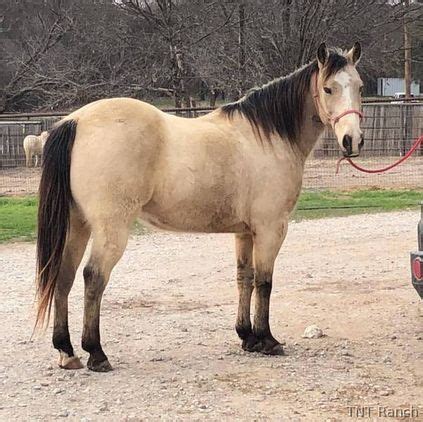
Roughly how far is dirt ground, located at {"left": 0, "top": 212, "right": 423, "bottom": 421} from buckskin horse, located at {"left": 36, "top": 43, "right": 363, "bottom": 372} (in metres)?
0.31

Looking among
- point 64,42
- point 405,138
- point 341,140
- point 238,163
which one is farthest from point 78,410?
point 64,42

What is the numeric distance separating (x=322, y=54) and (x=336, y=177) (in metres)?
11.6

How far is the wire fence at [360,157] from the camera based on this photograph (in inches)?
615

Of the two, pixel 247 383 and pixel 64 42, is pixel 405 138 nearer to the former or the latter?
pixel 247 383

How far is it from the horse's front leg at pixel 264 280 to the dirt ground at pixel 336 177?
10280mm

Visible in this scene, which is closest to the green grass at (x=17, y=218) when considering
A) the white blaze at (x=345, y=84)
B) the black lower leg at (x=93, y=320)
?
the black lower leg at (x=93, y=320)

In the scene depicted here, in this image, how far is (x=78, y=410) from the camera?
3.75m

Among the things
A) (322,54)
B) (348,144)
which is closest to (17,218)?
(322,54)

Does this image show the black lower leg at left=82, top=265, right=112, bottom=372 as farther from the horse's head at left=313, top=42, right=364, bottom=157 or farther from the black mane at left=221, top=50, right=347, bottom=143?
the horse's head at left=313, top=42, right=364, bottom=157

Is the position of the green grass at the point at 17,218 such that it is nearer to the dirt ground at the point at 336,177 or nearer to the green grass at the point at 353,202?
the dirt ground at the point at 336,177

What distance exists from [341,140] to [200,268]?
339 cm

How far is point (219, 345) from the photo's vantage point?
5008mm

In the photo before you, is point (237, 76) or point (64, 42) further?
point (64, 42)

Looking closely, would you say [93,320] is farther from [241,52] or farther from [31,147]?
[241,52]
